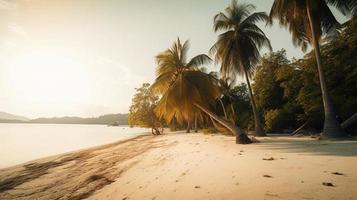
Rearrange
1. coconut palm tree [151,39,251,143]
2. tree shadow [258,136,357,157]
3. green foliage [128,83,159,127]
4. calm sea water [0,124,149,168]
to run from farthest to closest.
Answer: green foliage [128,83,159,127] < calm sea water [0,124,149,168] < coconut palm tree [151,39,251,143] < tree shadow [258,136,357,157]

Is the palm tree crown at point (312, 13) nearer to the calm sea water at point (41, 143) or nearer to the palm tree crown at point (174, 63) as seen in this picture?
the palm tree crown at point (174, 63)

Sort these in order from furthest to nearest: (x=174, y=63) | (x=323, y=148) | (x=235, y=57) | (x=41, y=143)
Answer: (x=41, y=143)
(x=235, y=57)
(x=174, y=63)
(x=323, y=148)

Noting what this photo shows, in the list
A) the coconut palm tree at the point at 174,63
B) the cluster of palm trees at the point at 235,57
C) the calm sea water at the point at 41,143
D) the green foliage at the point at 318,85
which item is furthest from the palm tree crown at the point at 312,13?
the calm sea water at the point at 41,143

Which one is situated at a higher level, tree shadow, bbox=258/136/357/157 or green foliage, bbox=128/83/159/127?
green foliage, bbox=128/83/159/127

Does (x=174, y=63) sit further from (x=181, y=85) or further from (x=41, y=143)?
(x=41, y=143)

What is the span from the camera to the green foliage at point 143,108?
41938mm

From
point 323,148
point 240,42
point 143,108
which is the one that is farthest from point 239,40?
point 143,108

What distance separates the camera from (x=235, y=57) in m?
20.0

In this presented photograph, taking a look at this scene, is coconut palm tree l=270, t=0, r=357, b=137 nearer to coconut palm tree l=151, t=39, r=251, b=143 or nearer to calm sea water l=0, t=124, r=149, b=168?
coconut palm tree l=151, t=39, r=251, b=143

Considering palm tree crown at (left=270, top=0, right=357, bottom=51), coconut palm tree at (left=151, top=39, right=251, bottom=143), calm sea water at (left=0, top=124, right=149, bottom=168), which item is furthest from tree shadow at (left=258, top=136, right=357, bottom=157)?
calm sea water at (left=0, top=124, right=149, bottom=168)

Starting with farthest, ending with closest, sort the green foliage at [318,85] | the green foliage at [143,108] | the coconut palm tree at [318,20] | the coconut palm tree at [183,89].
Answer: the green foliage at [143,108]
the green foliage at [318,85]
the coconut palm tree at [183,89]
the coconut palm tree at [318,20]

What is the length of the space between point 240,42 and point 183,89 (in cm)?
831

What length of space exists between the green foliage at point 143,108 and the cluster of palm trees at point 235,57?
2333 cm

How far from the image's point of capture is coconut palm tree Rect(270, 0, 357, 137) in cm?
1319
